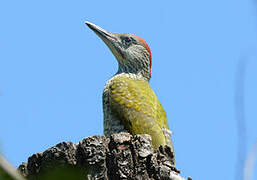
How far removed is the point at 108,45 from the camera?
303 inches

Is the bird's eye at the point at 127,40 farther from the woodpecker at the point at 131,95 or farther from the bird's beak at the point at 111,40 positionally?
the bird's beak at the point at 111,40

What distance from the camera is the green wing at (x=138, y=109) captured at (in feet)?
18.8

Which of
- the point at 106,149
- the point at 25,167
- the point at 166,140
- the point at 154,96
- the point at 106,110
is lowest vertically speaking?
the point at 25,167

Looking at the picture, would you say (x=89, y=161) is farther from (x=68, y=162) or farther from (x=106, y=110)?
(x=106, y=110)

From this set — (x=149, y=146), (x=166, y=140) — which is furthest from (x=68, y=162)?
(x=166, y=140)

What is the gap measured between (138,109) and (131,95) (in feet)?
1.24

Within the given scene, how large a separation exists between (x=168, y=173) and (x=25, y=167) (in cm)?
150

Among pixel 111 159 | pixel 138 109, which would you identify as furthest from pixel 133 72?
pixel 111 159

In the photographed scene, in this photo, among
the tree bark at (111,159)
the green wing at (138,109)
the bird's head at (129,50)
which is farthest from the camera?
the bird's head at (129,50)

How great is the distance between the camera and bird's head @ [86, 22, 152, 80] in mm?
7574

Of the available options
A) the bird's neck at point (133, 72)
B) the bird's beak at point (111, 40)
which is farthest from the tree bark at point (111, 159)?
the bird's beak at point (111, 40)

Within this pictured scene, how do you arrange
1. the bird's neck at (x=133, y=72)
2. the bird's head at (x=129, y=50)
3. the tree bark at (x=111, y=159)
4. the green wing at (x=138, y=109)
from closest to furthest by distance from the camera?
the tree bark at (x=111, y=159) → the green wing at (x=138, y=109) → the bird's neck at (x=133, y=72) → the bird's head at (x=129, y=50)

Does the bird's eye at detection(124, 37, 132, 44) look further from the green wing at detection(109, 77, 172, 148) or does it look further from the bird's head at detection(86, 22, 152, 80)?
the green wing at detection(109, 77, 172, 148)

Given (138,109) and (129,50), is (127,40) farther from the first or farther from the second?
(138,109)
